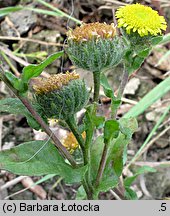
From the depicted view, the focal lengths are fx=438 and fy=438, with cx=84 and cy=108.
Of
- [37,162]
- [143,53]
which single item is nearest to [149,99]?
[143,53]

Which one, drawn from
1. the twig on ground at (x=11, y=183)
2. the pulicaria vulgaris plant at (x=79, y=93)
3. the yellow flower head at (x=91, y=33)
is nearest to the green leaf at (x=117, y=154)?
the pulicaria vulgaris plant at (x=79, y=93)

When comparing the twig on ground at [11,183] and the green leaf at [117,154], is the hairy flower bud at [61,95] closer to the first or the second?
the green leaf at [117,154]

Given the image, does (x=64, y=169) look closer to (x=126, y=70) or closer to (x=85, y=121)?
A: (x=85, y=121)

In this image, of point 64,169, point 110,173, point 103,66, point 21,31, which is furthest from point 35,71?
point 21,31

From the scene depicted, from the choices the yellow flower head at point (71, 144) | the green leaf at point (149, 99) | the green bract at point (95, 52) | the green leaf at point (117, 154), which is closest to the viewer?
the green bract at point (95, 52)

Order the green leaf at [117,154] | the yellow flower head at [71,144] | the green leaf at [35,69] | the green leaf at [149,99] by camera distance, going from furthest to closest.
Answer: the green leaf at [149,99] → the yellow flower head at [71,144] → the green leaf at [117,154] → the green leaf at [35,69]

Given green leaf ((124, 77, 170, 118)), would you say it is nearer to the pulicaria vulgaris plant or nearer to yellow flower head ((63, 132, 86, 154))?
yellow flower head ((63, 132, 86, 154))

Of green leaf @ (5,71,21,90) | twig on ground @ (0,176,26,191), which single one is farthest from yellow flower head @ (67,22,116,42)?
twig on ground @ (0,176,26,191)
